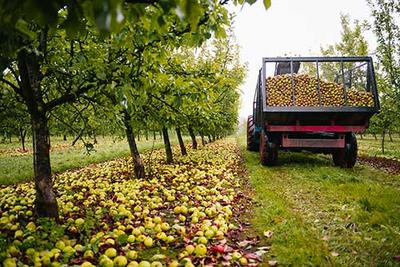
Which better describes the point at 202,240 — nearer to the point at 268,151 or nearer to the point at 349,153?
the point at 268,151

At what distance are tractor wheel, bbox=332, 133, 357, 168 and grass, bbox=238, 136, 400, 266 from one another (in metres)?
2.11

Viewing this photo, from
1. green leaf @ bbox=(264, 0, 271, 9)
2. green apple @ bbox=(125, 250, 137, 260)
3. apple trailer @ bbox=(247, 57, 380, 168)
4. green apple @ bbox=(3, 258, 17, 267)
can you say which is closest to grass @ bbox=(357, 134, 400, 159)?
apple trailer @ bbox=(247, 57, 380, 168)

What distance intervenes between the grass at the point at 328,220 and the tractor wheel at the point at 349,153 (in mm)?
2113

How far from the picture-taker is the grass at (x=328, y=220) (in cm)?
377

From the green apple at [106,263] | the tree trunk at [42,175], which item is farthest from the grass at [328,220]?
the tree trunk at [42,175]

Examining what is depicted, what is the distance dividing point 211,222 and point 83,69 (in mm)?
2822

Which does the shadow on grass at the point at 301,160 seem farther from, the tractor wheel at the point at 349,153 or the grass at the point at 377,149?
the grass at the point at 377,149

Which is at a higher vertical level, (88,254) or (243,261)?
(88,254)

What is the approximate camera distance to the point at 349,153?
1059cm

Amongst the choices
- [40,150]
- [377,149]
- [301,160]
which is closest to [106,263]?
[40,150]

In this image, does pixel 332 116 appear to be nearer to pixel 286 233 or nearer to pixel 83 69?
pixel 286 233

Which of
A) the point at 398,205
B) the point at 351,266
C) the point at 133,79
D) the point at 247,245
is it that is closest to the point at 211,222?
the point at 247,245

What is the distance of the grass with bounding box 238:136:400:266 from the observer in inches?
148

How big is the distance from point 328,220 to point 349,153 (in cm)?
623
